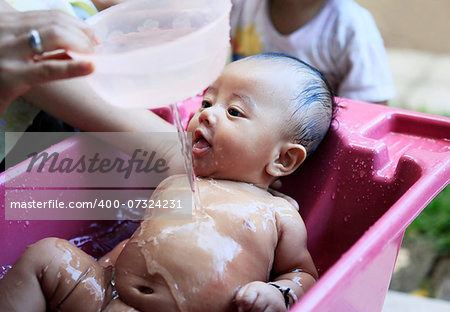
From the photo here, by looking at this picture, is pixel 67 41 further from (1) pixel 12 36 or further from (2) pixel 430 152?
(2) pixel 430 152

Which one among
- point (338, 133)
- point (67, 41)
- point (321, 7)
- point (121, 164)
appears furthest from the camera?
point (321, 7)

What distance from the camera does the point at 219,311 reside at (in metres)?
1.02

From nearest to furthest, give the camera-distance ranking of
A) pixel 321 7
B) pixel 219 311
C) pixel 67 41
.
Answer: pixel 67 41, pixel 219 311, pixel 321 7

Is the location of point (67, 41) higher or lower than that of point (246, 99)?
higher

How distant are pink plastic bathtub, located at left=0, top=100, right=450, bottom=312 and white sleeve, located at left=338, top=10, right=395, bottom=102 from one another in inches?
14.9

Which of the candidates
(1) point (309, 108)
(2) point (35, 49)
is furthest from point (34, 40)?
(1) point (309, 108)

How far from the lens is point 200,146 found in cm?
116

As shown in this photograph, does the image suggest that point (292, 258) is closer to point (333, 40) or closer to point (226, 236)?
point (226, 236)

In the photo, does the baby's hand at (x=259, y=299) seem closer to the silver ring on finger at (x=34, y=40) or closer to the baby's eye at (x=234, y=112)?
the baby's eye at (x=234, y=112)

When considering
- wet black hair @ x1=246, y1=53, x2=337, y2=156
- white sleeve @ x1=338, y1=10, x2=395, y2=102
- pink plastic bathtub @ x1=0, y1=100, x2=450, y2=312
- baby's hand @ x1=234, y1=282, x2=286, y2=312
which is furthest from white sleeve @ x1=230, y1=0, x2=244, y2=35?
baby's hand @ x1=234, y1=282, x2=286, y2=312

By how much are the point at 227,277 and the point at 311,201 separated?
373 millimetres

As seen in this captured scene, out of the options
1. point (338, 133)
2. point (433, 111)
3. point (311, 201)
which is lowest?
point (433, 111)

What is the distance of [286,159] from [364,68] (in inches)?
27.8

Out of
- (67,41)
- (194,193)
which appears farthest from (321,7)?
(67,41)
